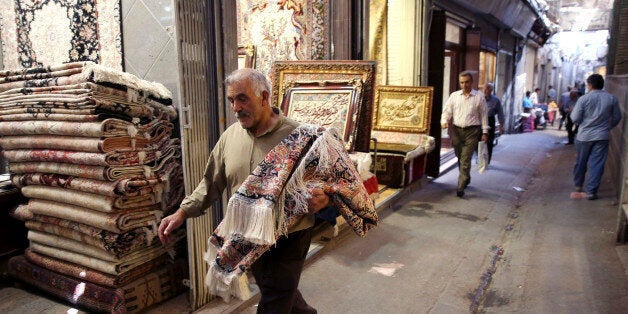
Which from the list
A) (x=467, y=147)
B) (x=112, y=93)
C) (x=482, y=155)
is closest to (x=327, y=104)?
(x=112, y=93)

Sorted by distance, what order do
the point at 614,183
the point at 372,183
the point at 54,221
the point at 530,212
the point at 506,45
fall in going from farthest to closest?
1. the point at 506,45
2. the point at 614,183
3. the point at 530,212
4. the point at 372,183
5. the point at 54,221

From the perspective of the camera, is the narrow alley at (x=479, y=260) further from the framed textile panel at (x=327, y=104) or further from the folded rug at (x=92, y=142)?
the folded rug at (x=92, y=142)

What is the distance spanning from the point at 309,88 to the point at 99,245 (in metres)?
2.53

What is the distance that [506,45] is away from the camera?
14117 millimetres

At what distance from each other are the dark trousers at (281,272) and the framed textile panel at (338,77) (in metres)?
2.23

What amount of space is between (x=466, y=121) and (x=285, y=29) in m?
2.96

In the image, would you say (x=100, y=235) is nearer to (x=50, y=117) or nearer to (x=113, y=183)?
(x=113, y=183)

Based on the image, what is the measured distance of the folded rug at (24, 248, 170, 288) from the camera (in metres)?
2.80

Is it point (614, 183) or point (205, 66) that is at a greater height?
point (205, 66)

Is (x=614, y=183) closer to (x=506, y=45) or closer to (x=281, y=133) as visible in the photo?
(x=281, y=133)

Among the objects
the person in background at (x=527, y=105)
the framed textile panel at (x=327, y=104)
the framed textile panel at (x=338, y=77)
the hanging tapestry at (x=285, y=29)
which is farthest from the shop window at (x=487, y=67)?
the framed textile panel at (x=327, y=104)

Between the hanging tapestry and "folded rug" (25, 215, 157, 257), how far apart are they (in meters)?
3.10

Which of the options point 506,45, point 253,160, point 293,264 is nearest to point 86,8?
point 253,160

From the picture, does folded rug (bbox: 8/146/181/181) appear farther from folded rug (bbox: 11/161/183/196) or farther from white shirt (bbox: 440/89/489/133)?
white shirt (bbox: 440/89/489/133)
